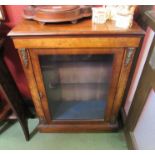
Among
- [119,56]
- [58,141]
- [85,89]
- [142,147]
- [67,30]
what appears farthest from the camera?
[58,141]

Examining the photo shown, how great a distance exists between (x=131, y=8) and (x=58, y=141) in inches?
43.2

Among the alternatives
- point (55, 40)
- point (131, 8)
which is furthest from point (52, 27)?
point (131, 8)

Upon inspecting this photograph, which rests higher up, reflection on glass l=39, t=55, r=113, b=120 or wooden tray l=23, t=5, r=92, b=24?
wooden tray l=23, t=5, r=92, b=24

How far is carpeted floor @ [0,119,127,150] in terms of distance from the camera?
4.17 feet

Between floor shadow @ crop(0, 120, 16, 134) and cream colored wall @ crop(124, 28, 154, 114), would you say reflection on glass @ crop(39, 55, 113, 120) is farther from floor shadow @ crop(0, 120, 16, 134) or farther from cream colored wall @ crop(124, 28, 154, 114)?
floor shadow @ crop(0, 120, 16, 134)

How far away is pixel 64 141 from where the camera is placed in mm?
1313

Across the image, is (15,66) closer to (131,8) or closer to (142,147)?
(131,8)

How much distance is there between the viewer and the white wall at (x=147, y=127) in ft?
2.87

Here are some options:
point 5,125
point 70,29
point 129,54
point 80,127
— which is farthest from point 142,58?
point 5,125

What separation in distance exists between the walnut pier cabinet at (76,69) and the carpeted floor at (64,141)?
0.06 metres

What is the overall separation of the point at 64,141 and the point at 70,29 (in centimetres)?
94

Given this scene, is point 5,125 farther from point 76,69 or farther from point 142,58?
point 142,58

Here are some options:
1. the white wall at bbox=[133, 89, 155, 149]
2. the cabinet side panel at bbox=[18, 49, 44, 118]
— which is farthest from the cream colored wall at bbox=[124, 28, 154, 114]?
the cabinet side panel at bbox=[18, 49, 44, 118]

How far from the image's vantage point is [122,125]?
1402mm
